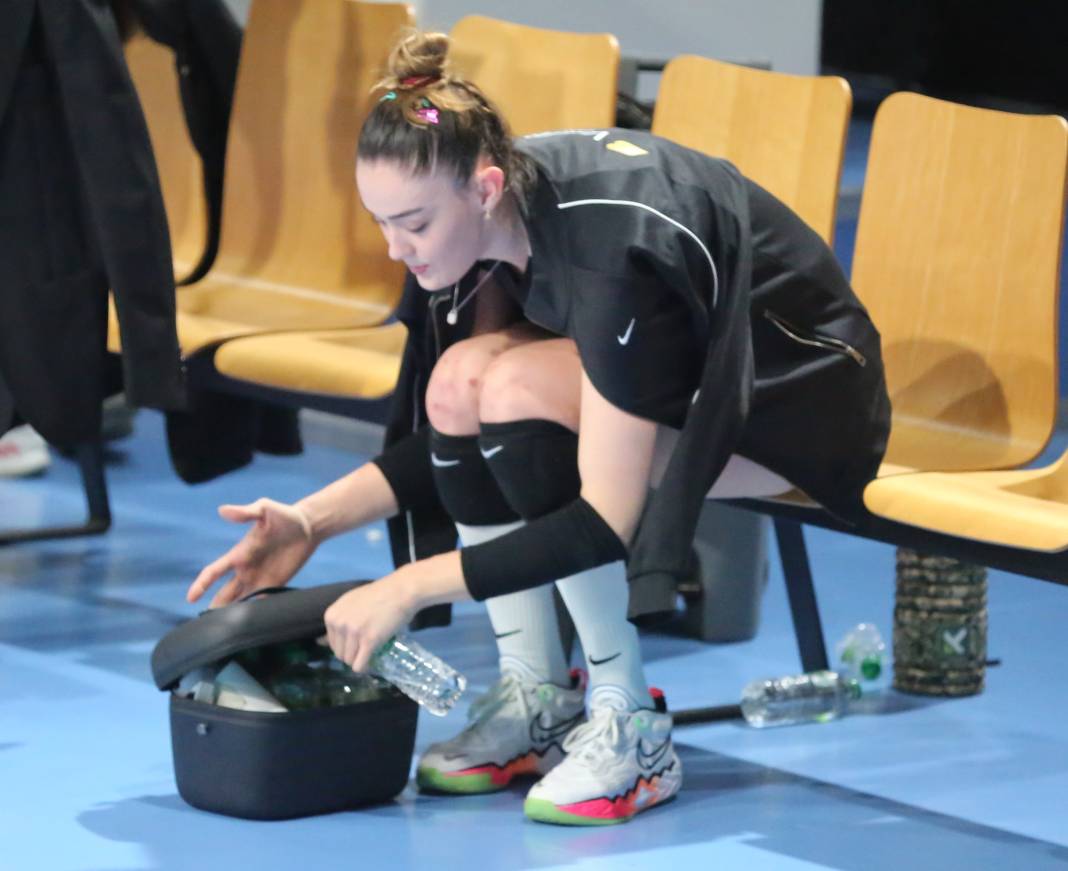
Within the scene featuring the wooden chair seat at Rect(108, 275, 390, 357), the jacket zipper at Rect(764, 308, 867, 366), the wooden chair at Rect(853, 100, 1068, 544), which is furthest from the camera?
the wooden chair seat at Rect(108, 275, 390, 357)

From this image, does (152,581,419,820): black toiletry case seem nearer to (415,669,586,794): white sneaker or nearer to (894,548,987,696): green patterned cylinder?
(415,669,586,794): white sneaker

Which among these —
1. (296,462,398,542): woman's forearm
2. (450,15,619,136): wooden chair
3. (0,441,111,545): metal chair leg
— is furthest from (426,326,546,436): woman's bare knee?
(0,441,111,545): metal chair leg

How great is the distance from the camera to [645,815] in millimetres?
2617

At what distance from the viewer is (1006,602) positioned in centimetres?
375

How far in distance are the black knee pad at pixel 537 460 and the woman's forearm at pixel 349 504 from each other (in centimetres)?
26

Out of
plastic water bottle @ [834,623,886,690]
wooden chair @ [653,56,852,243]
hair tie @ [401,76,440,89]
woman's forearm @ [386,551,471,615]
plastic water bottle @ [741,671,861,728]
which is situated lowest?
plastic water bottle @ [834,623,886,690]

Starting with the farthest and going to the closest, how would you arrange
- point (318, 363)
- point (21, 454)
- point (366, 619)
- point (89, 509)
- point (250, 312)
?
point (21, 454), point (89, 509), point (250, 312), point (318, 363), point (366, 619)

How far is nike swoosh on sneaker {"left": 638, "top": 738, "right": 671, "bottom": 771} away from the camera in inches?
103

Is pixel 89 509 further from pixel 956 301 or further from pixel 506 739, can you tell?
pixel 956 301

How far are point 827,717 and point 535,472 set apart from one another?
0.80 metres

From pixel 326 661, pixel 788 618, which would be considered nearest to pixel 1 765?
pixel 326 661

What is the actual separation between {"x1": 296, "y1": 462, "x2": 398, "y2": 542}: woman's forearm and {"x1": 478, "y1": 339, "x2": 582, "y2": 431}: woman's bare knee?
9.5 inches

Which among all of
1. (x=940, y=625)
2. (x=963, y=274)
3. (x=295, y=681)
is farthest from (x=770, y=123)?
(x=295, y=681)

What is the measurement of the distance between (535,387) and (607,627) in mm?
324
